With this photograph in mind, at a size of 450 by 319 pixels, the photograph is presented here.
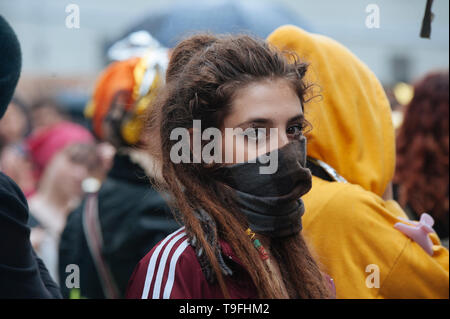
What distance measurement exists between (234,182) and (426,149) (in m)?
1.73

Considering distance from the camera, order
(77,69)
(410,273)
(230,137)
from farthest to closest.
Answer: (77,69), (410,273), (230,137)

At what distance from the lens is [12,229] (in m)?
1.60

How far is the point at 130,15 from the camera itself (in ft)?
50.7

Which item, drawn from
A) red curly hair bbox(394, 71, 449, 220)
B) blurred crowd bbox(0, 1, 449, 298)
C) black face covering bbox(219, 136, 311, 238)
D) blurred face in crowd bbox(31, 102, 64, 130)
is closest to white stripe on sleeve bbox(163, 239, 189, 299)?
black face covering bbox(219, 136, 311, 238)

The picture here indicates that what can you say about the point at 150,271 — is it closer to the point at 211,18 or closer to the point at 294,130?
the point at 294,130

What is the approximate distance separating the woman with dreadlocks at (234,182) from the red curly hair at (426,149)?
1349 millimetres

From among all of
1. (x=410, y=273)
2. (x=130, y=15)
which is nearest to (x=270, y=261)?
(x=410, y=273)

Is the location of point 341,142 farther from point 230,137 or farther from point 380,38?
point 380,38

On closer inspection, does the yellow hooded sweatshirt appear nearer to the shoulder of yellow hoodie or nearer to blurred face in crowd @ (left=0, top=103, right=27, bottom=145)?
the shoulder of yellow hoodie

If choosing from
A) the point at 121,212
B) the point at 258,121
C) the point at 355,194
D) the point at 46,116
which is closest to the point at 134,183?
the point at 121,212
